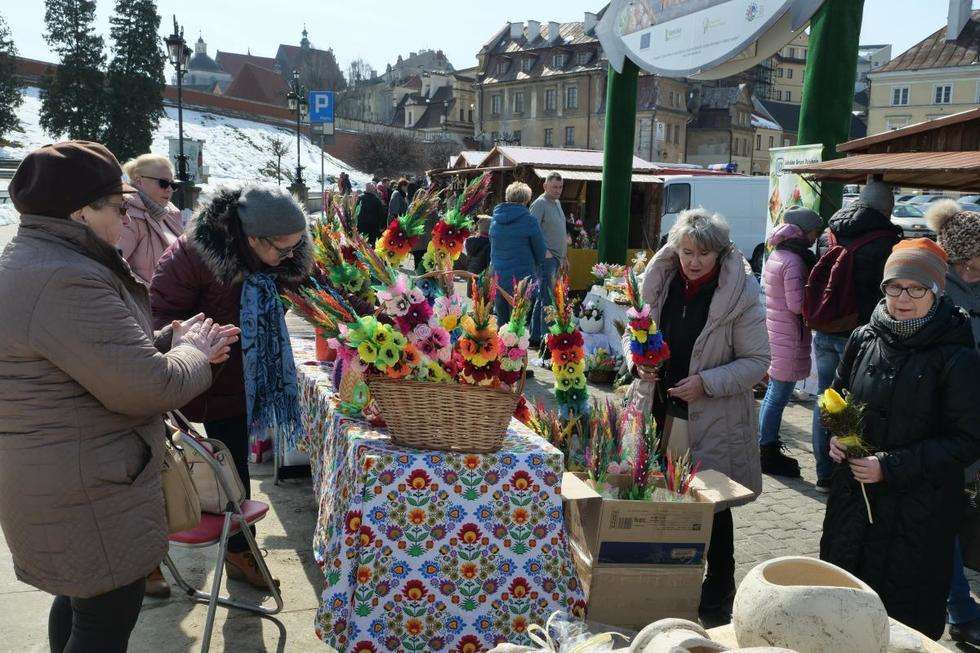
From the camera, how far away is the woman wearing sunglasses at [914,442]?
249cm

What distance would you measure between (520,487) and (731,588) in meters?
1.19

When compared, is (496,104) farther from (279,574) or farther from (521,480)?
(521,480)

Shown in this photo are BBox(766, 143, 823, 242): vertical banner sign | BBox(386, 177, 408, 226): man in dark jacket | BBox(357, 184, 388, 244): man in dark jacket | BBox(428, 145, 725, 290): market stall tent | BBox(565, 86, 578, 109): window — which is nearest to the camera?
BBox(766, 143, 823, 242): vertical banner sign

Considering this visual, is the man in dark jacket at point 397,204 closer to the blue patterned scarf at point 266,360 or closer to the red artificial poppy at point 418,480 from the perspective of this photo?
the blue patterned scarf at point 266,360

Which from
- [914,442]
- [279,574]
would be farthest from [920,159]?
[279,574]

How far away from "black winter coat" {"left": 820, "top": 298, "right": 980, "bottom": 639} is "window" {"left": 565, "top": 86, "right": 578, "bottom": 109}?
2262 inches

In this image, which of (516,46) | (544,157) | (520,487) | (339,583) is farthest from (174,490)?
(516,46)

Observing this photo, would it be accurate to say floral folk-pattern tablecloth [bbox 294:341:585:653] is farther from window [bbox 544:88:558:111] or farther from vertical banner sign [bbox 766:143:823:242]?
window [bbox 544:88:558:111]

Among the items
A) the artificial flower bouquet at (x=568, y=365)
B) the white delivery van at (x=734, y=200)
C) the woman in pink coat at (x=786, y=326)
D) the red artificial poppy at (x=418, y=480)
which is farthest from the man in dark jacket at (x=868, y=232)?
the white delivery van at (x=734, y=200)

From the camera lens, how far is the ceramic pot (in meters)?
1.34

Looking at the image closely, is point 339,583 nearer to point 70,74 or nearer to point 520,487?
point 520,487

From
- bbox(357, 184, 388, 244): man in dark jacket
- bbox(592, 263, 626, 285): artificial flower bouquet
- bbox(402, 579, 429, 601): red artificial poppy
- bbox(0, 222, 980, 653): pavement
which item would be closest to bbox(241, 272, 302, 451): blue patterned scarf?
bbox(0, 222, 980, 653): pavement

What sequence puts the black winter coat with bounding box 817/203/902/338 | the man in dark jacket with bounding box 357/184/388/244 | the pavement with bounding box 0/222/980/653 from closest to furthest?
the pavement with bounding box 0/222/980/653
the black winter coat with bounding box 817/203/902/338
the man in dark jacket with bounding box 357/184/388/244

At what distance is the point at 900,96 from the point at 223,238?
56.6m
